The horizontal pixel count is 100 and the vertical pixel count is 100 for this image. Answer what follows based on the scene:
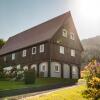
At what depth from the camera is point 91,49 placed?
75.3m

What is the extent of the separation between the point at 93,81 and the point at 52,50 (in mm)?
22218

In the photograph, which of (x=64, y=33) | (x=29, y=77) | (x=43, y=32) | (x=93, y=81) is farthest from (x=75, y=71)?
(x=93, y=81)

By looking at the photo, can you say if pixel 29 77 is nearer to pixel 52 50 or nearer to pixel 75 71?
pixel 52 50

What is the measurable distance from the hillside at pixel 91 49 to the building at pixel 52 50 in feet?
69.2

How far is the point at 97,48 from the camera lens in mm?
78625

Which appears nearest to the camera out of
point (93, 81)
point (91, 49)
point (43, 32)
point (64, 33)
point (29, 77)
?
point (93, 81)

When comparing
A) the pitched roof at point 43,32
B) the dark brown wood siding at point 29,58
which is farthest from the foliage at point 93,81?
the pitched roof at point 43,32

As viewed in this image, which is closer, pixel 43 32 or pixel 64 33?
pixel 64 33

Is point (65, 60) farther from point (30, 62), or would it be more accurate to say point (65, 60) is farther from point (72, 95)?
point (72, 95)

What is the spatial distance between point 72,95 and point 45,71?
21.6 meters

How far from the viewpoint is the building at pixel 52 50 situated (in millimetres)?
38656

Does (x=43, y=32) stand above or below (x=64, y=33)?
above

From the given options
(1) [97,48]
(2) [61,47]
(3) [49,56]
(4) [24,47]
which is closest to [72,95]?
(3) [49,56]

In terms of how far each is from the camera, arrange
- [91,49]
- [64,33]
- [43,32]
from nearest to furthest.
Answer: [64,33] < [43,32] < [91,49]
